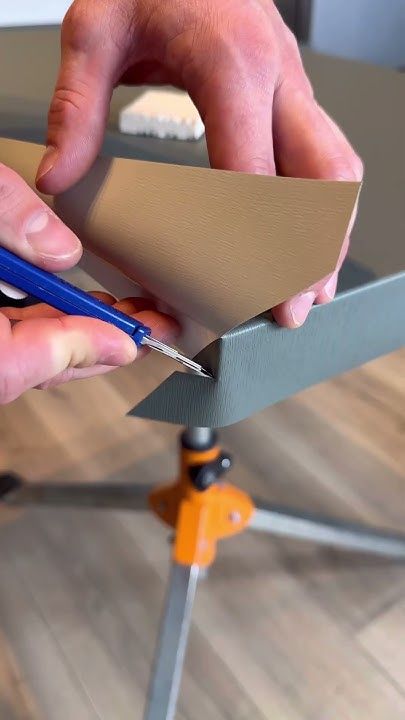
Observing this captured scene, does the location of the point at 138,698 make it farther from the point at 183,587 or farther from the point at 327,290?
the point at 327,290

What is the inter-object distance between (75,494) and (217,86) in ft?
1.91

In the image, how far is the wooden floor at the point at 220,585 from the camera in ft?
2.28

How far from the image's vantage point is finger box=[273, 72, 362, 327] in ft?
1.17

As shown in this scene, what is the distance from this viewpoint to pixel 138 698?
69cm

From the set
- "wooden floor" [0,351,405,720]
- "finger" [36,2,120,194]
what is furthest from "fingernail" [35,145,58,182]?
"wooden floor" [0,351,405,720]

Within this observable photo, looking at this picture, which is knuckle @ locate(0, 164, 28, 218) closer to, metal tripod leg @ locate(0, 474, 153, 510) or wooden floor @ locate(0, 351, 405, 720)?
wooden floor @ locate(0, 351, 405, 720)

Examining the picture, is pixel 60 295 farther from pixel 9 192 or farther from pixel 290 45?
pixel 290 45

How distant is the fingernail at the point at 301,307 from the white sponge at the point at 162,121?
0.23 meters

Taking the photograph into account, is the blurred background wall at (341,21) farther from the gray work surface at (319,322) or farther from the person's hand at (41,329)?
the person's hand at (41,329)

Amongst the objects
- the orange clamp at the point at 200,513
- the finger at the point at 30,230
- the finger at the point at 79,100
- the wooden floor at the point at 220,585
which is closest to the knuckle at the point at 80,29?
the finger at the point at 79,100

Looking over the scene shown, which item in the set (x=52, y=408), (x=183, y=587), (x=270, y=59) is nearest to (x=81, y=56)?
(x=270, y=59)

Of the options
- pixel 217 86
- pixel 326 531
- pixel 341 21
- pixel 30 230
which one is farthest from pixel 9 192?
pixel 341 21

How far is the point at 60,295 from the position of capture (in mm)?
335

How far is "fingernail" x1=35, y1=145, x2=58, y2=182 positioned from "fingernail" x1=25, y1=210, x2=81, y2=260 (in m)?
0.05
